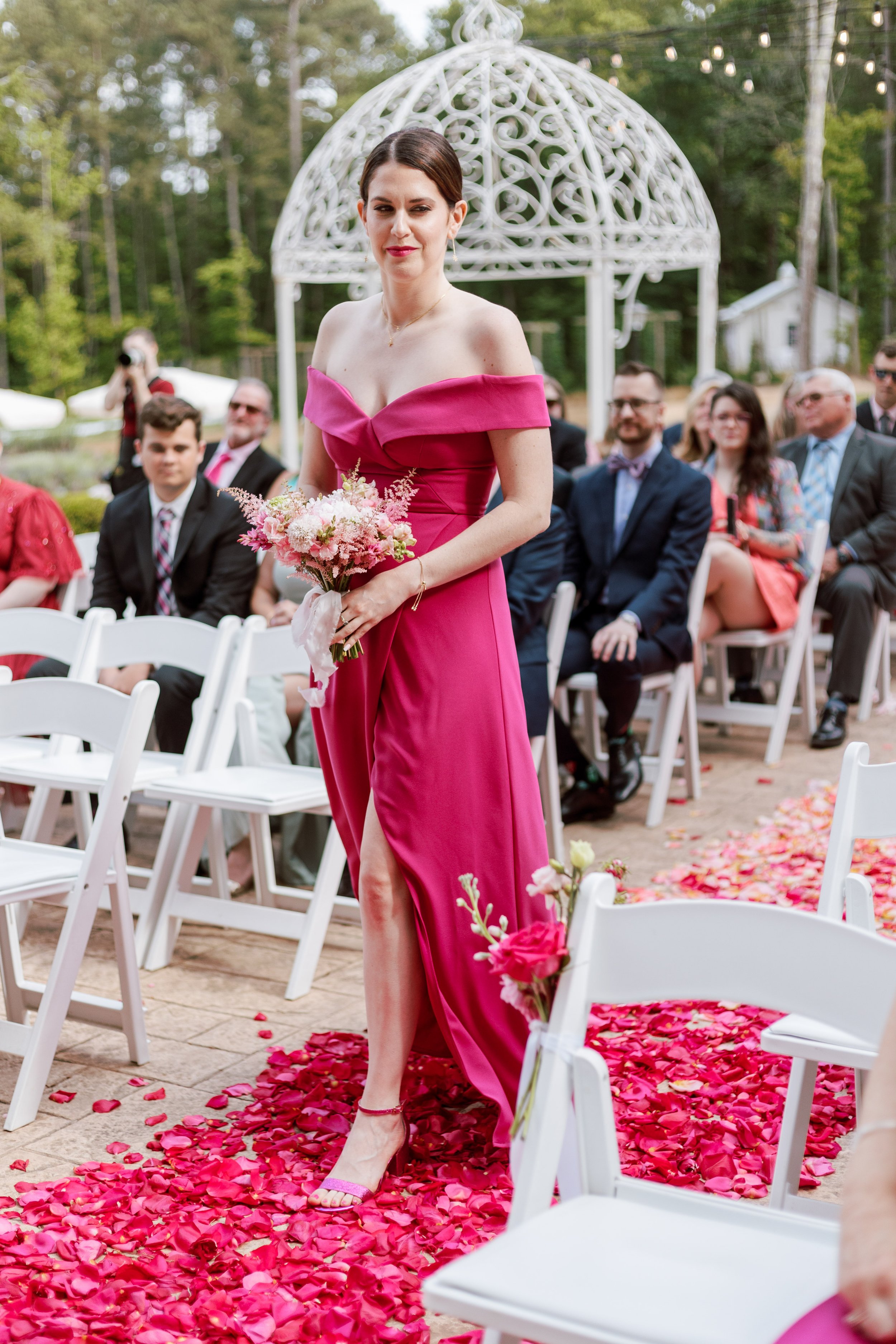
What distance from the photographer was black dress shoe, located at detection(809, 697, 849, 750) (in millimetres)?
7594

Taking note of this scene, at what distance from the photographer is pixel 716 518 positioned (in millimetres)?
7363

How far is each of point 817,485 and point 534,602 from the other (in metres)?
3.18

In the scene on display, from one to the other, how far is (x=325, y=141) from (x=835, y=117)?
67.7 feet

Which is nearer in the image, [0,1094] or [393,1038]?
[393,1038]

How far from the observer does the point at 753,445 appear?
7293 millimetres

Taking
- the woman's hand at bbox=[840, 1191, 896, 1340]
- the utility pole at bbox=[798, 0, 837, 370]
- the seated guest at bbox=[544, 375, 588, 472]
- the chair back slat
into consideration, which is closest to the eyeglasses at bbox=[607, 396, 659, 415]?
the seated guest at bbox=[544, 375, 588, 472]

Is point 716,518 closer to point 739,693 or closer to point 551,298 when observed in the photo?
point 739,693

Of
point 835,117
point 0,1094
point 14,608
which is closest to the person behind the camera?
point 0,1094

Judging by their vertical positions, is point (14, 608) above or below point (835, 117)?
below

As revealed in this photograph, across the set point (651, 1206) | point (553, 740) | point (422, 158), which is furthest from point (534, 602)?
point (651, 1206)

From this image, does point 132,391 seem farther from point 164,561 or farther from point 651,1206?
point 651,1206

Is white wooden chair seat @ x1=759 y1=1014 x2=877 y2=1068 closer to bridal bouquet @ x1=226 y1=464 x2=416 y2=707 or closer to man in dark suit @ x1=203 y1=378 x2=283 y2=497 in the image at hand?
bridal bouquet @ x1=226 y1=464 x2=416 y2=707

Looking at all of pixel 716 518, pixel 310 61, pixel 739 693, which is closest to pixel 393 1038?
pixel 716 518

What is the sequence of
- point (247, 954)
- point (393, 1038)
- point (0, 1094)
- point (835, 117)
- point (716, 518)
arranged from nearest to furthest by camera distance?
point (393, 1038) < point (0, 1094) < point (247, 954) < point (716, 518) < point (835, 117)
